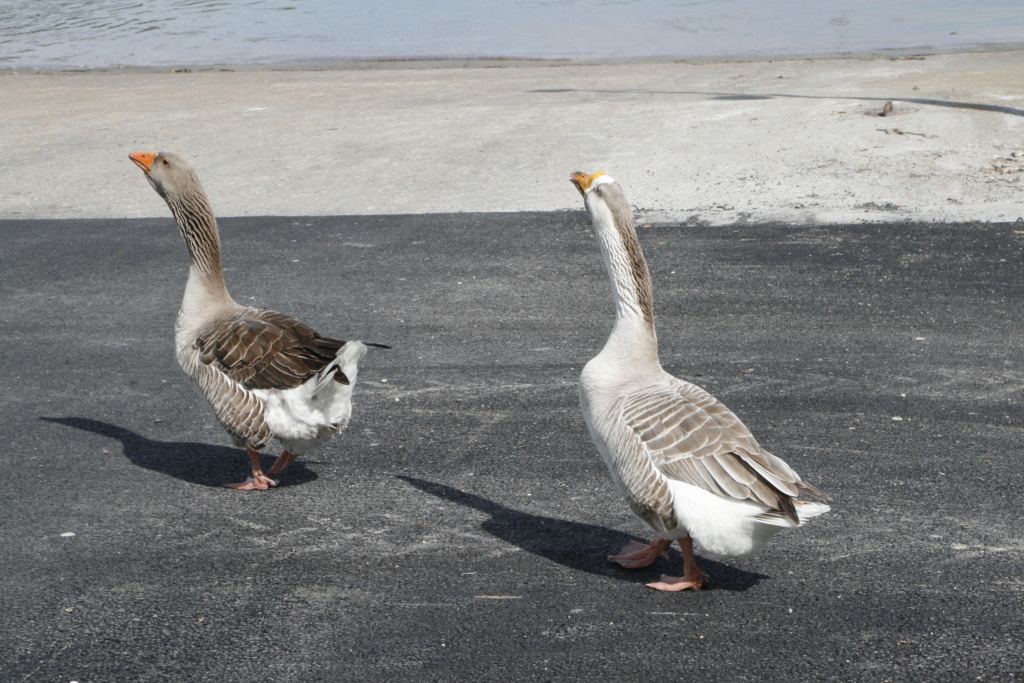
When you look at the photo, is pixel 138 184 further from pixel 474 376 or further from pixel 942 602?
pixel 942 602

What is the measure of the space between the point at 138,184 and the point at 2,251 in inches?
110

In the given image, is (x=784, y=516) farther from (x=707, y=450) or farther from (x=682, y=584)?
(x=682, y=584)

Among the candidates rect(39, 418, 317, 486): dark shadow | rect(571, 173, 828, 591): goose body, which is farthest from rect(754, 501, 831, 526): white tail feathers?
rect(39, 418, 317, 486): dark shadow

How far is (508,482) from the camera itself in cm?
492

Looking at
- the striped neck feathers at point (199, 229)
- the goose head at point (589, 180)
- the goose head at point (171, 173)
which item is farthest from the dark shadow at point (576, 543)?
the goose head at point (171, 173)

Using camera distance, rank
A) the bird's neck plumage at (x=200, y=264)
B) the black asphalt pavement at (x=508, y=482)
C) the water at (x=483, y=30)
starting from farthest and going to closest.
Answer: the water at (x=483, y=30), the bird's neck plumage at (x=200, y=264), the black asphalt pavement at (x=508, y=482)

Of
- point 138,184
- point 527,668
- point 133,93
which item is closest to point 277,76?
point 133,93

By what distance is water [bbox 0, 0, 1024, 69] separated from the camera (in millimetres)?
24609

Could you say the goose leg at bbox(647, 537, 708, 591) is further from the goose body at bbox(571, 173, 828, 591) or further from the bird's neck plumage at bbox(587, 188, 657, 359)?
the bird's neck plumage at bbox(587, 188, 657, 359)

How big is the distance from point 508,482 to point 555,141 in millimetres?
8852

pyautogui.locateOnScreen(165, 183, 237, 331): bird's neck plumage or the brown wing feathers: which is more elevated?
pyautogui.locateOnScreen(165, 183, 237, 331): bird's neck plumage

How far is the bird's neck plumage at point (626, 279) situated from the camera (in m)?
4.02

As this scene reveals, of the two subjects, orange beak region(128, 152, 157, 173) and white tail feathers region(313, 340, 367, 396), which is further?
orange beak region(128, 152, 157, 173)

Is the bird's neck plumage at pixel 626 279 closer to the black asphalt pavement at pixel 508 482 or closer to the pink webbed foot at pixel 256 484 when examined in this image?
the black asphalt pavement at pixel 508 482
